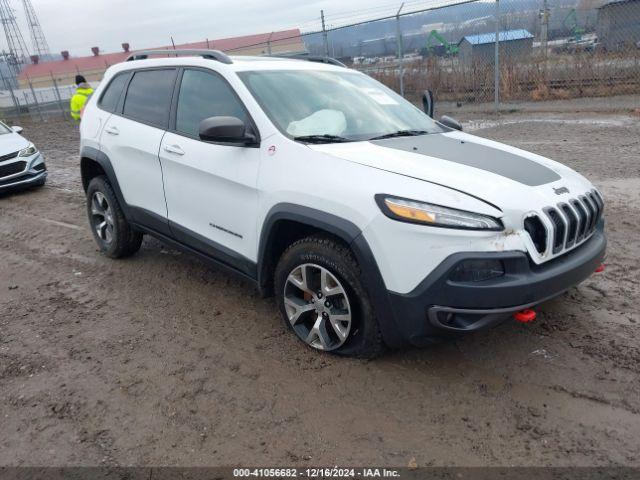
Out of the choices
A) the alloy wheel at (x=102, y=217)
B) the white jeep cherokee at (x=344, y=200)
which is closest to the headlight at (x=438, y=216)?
the white jeep cherokee at (x=344, y=200)

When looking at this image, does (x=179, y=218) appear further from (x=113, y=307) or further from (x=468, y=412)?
(x=468, y=412)

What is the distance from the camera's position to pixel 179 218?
387cm

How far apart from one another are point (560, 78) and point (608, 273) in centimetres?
1073

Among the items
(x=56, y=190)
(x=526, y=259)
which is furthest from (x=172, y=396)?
(x=56, y=190)

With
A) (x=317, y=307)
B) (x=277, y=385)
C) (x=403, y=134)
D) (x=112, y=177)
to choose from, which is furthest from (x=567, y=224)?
(x=112, y=177)

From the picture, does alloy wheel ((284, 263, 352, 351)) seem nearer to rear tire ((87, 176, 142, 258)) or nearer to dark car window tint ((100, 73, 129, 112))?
rear tire ((87, 176, 142, 258))

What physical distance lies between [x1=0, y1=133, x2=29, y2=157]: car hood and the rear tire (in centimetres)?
439

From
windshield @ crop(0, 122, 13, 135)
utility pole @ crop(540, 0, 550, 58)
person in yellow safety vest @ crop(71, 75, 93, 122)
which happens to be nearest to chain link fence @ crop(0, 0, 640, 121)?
utility pole @ crop(540, 0, 550, 58)

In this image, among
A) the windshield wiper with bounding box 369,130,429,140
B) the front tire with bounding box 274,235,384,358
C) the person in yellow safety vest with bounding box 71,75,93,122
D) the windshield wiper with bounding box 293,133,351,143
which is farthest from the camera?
the person in yellow safety vest with bounding box 71,75,93,122

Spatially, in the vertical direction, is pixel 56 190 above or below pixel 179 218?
below

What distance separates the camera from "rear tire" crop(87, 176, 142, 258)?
4711 millimetres

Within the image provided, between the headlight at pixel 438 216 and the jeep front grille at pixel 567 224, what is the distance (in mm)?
237

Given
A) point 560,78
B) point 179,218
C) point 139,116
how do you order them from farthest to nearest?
point 560,78, point 139,116, point 179,218

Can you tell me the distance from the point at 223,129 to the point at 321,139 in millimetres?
601
